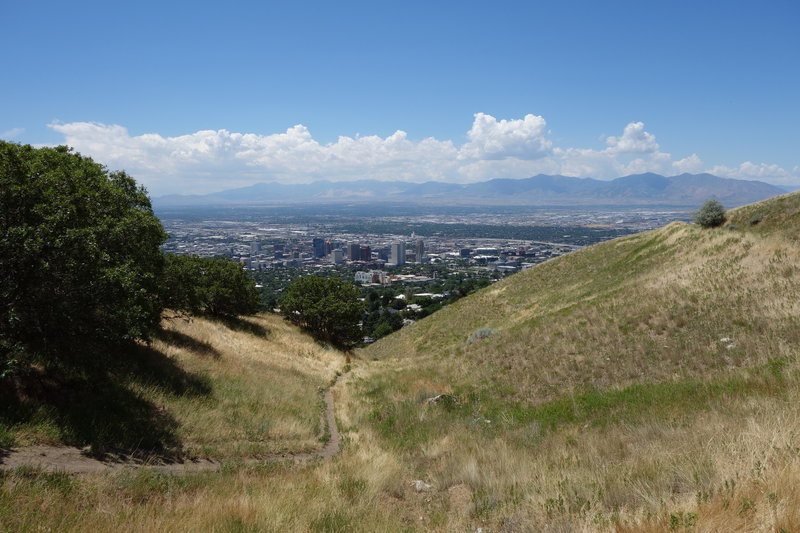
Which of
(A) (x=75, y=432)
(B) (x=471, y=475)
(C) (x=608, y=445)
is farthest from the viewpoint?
(A) (x=75, y=432)

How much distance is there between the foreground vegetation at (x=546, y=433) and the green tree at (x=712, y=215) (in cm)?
936

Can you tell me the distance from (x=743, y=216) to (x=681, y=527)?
3556 cm

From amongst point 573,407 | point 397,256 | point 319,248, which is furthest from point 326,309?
point 319,248

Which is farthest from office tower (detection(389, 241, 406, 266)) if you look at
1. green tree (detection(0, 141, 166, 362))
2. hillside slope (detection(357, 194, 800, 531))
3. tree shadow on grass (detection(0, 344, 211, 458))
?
green tree (detection(0, 141, 166, 362))

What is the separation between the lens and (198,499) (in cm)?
577

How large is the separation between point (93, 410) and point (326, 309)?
27.5m

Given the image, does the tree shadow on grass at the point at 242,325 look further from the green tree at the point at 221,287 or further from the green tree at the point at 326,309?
the green tree at the point at 326,309

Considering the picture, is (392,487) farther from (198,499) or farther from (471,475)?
(198,499)

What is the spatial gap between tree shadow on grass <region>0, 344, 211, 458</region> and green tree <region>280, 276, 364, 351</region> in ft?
80.3

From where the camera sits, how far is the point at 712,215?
105 ft

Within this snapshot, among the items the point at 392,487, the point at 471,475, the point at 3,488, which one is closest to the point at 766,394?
the point at 471,475

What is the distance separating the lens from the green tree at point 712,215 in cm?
3206

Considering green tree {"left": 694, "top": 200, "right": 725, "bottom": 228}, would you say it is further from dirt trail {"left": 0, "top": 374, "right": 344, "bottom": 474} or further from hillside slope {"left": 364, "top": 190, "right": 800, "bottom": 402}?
dirt trail {"left": 0, "top": 374, "right": 344, "bottom": 474}

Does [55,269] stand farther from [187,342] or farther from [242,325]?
[242,325]
